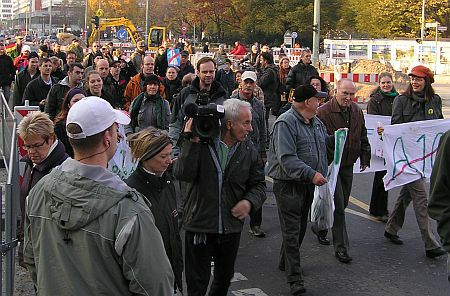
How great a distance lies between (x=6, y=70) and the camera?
15.8 meters

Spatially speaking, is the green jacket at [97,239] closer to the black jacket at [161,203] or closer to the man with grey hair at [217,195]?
the black jacket at [161,203]

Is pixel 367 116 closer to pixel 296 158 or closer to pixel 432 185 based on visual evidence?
pixel 296 158

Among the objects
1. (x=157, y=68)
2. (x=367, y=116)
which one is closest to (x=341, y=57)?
(x=157, y=68)

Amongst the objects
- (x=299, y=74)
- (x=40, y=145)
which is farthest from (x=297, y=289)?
(x=299, y=74)

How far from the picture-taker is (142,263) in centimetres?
233

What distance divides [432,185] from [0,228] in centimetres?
270

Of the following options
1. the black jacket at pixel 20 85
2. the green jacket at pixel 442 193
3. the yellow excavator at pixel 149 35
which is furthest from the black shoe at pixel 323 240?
the yellow excavator at pixel 149 35

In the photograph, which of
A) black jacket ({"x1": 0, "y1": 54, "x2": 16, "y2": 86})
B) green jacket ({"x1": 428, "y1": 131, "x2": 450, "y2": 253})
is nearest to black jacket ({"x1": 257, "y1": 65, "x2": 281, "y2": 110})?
black jacket ({"x1": 0, "y1": 54, "x2": 16, "y2": 86})

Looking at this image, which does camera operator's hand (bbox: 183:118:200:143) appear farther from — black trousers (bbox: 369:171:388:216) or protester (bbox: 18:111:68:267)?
black trousers (bbox: 369:171:388:216)

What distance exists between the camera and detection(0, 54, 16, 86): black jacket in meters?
15.8

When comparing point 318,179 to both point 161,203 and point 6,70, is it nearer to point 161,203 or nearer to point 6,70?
point 161,203

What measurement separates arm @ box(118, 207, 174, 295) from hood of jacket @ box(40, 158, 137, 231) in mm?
104

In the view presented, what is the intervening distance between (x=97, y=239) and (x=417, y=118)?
553 centimetres

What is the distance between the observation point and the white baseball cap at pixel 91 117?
97.0 inches
